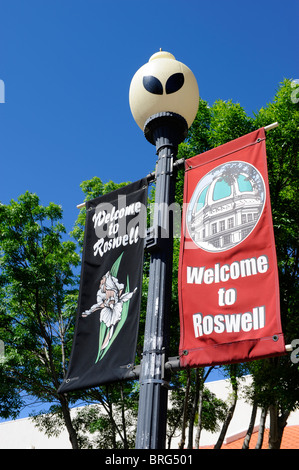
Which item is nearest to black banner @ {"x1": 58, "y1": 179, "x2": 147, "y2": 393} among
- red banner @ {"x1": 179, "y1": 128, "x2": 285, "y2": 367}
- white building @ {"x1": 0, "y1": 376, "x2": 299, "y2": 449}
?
red banner @ {"x1": 179, "y1": 128, "x2": 285, "y2": 367}

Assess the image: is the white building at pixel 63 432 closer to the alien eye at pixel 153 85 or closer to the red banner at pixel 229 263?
the red banner at pixel 229 263

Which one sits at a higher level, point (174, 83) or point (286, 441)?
point (174, 83)

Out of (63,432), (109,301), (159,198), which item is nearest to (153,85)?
(159,198)

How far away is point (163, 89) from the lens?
4.71 meters

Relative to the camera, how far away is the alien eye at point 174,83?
4.71m

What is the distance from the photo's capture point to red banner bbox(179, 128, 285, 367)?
3.28 m

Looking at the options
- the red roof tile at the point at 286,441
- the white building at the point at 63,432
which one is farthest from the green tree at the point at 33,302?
the red roof tile at the point at 286,441

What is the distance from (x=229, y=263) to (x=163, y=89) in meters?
2.12

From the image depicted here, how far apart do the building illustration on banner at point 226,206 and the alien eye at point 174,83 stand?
43.3 inches

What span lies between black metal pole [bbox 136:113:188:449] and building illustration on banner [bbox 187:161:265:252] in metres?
0.30

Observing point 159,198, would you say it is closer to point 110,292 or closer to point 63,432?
point 110,292
